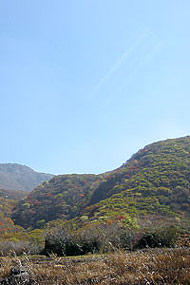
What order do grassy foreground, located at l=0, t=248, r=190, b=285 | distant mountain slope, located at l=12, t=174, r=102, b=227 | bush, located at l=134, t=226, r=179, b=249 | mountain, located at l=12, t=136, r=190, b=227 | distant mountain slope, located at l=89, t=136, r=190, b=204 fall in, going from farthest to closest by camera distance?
distant mountain slope, located at l=12, t=174, r=102, b=227
distant mountain slope, located at l=89, t=136, r=190, b=204
mountain, located at l=12, t=136, r=190, b=227
bush, located at l=134, t=226, r=179, b=249
grassy foreground, located at l=0, t=248, r=190, b=285

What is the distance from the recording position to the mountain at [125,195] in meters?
20.6

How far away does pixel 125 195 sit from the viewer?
84.4 ft

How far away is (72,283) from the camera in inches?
155

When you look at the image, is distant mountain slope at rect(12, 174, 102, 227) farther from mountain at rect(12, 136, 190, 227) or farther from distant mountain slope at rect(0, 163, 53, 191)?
distant mountain slope at rect(0, 163, 53, 191)

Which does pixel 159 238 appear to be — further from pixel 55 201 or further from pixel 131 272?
pixel 55 201

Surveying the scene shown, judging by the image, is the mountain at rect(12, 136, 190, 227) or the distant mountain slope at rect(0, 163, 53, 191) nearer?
the mountain at rect(12, 136, 190, 227)

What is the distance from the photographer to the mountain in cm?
2056

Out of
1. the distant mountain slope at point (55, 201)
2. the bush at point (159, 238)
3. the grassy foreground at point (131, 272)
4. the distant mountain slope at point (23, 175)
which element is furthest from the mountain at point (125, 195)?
the distant mountain slope at point (23, 175)

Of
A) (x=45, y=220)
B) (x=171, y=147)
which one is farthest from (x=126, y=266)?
(x=171, y=147)

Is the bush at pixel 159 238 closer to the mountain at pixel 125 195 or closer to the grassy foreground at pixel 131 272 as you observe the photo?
the grassy foreground at pixel 131 272

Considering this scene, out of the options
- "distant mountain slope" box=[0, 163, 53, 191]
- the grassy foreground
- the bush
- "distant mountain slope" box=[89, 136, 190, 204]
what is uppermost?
"distant mountain slope" box=[0, 163, 53, 191]

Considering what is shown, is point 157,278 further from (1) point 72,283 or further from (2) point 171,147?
(2) point 171,147

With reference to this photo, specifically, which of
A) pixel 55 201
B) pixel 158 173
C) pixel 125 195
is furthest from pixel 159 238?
pixel 55 201

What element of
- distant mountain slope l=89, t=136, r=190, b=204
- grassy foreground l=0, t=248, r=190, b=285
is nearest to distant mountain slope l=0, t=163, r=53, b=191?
distant mountain slope l=89, t=136, r=190, b=204
